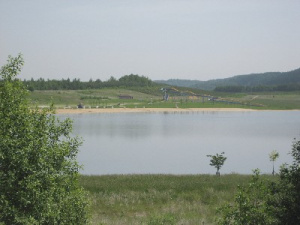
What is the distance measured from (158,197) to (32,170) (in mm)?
17380

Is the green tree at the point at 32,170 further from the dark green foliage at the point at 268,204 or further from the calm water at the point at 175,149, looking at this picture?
the calm water at the point at 175,149

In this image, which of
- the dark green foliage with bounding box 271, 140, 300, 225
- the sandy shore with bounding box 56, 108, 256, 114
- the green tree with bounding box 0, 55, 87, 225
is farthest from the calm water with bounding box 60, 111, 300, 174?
the sandy shore with bounding box 56, 108, 256, 114

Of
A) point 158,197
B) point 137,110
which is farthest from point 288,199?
point 137,110

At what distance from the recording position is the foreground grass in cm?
2308

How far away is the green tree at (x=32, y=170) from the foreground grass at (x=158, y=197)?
7.77 metres

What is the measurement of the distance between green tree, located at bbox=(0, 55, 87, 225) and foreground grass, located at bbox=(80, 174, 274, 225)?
777cm

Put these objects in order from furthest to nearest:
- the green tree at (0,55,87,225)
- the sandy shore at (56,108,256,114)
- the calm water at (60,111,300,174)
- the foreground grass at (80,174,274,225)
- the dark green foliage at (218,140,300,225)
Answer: the sandy shore at (56,108,256,114) → the calm water at (60,111,300,174) → the foreground grass at (80,174,274,225) → the dark green foliage at (218,140,300,225) → the green tree at (0,55,87,225)

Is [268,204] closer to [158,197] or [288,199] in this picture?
[288,199]

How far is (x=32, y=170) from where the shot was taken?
1109 cm

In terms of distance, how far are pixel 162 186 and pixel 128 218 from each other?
7181mm

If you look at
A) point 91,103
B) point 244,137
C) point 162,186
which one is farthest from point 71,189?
point 91,103

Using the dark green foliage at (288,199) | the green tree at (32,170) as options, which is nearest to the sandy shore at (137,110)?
the green tree at (32,170)

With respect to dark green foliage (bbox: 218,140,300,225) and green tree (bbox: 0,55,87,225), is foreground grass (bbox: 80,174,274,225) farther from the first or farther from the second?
green tree (bbox: 0,55,87,225)

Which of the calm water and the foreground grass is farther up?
the foreground grass
